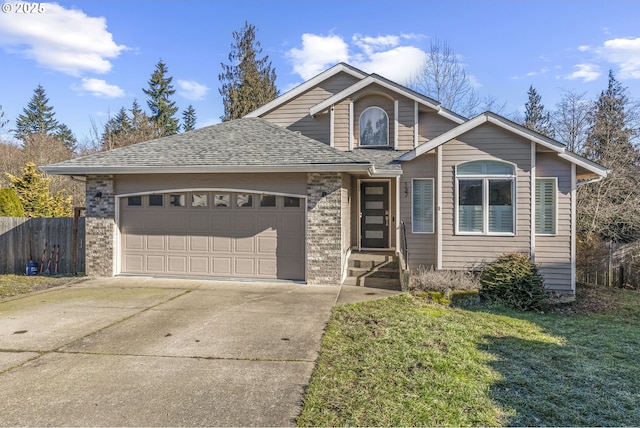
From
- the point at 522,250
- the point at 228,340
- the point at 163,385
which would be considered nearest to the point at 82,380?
the point at 163,385

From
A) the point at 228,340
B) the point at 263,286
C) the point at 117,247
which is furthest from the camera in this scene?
the point at 117,247

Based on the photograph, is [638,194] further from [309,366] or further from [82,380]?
[82,380]

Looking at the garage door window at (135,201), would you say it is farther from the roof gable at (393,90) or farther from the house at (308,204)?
the roof gable at (393,90)

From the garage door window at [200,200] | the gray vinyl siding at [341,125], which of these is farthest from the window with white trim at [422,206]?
the garage door window at [200,200]

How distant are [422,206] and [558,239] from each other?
3421 millimetres

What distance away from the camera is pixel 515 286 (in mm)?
8375

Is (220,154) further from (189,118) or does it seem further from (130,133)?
(189,118)

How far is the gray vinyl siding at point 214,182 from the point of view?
357 inches

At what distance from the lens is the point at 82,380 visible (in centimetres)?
393

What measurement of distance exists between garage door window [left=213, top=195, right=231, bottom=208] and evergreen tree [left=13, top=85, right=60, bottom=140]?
4020 centimetres

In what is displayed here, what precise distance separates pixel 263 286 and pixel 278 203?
6.82ft

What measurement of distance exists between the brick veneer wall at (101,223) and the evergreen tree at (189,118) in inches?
1361

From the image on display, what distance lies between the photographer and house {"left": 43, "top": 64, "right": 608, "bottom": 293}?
8.94 meters

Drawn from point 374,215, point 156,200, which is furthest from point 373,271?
point 156,200
